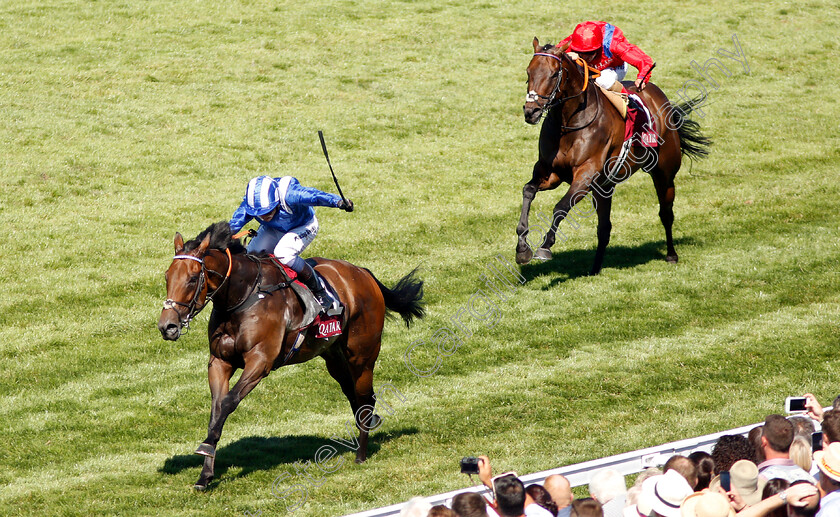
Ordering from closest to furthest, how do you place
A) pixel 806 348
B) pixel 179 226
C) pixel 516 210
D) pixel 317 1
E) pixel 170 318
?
1. pixel 170 318
2. pixel 806 348
3. pixel 179 226
4. pixel 516 210
5. pixel 317 1

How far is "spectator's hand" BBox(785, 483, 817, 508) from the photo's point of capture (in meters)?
3.84

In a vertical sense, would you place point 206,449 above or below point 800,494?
below

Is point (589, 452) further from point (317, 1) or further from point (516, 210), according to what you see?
point (317, 1)

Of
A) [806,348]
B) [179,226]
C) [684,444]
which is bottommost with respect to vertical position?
[179,226]

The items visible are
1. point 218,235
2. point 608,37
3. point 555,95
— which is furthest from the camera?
point 608,37

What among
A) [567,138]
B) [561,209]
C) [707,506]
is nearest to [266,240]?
[561,209]

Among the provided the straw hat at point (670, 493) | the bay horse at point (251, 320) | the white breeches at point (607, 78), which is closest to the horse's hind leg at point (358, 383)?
the bay horse at point (251, 320)

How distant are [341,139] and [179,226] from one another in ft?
15.1

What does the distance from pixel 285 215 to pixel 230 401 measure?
161 centimetres

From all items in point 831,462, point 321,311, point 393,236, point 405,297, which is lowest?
point 393,236

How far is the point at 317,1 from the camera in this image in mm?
23375

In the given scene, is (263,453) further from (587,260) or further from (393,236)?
(587,260)

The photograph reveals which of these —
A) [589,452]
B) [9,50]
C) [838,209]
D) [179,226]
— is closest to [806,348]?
[589,452]

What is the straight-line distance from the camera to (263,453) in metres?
7.59
